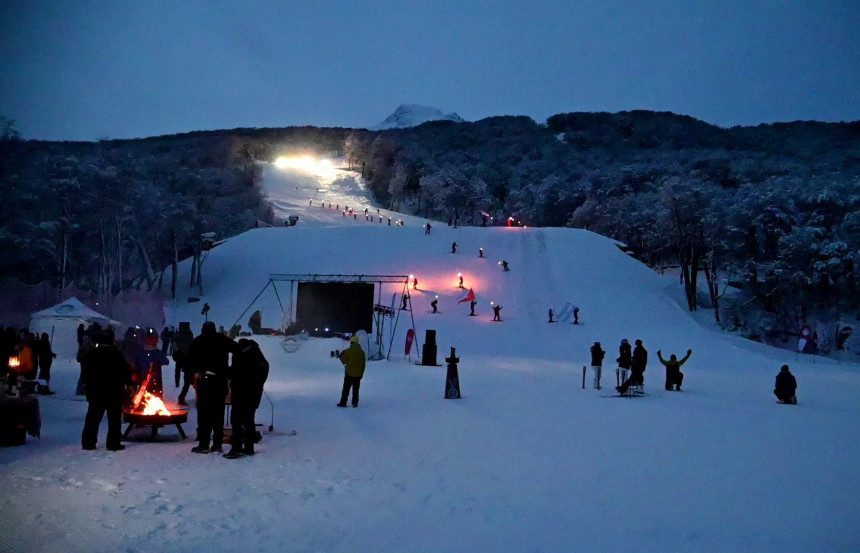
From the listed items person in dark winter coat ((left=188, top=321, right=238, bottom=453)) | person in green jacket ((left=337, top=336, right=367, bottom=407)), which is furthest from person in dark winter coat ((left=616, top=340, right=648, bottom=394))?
person in dark winter coat ((left=188, top=321, right=238, bottom=453))

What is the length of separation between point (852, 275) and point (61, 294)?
38.3m

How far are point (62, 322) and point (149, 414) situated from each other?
52.1 feet

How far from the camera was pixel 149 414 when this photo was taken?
26.5 feet

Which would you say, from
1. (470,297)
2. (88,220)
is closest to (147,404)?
(470,297)

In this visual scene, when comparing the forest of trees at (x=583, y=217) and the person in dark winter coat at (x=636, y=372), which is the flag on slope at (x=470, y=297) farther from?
the person in dark winter coat at (x=636, y=372)

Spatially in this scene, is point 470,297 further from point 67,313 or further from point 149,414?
point 149,414

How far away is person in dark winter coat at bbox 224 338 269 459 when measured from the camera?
741 centimetres

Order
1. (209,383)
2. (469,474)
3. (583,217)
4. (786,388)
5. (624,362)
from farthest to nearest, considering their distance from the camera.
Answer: (583,217), (624,362), (786,388), (209,383), (469,474)

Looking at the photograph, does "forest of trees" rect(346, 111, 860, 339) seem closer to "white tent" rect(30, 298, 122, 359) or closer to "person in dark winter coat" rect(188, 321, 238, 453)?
"white tent" rect(30, 298, 122, 359)

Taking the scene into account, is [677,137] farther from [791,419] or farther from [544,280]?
[791,419]

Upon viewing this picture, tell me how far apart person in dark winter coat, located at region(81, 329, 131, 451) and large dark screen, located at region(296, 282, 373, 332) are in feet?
72.0

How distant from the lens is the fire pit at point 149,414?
8.07m

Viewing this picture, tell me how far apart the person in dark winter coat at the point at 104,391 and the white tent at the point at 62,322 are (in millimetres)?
15876

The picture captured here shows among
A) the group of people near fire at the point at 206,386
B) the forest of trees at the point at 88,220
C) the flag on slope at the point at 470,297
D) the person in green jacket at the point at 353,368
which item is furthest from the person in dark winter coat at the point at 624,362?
the forest of trees at the point at 88,220
